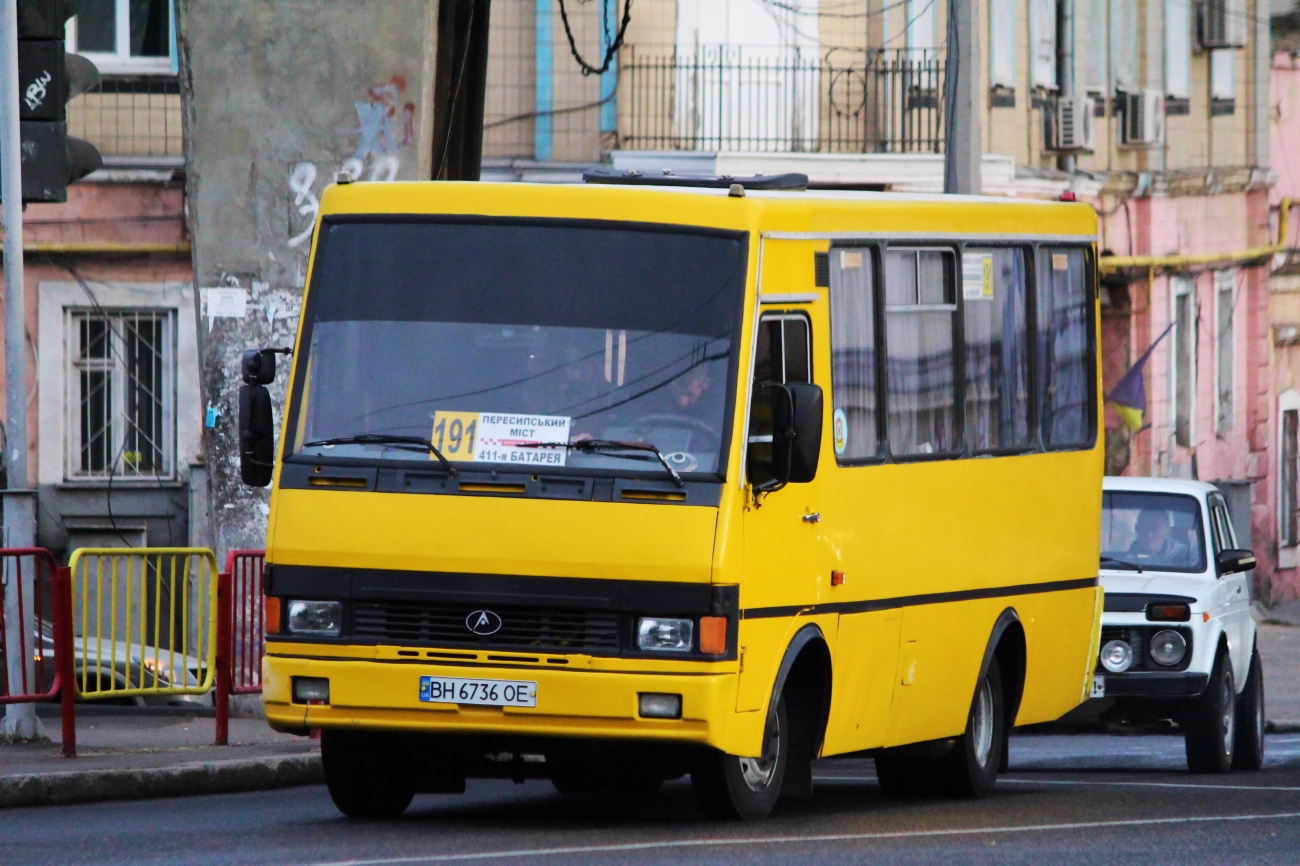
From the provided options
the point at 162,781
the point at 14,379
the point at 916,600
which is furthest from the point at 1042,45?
the point at 162,781

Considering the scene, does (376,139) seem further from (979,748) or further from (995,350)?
(979,748)

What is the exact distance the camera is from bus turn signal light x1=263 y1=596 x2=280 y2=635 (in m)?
9.86

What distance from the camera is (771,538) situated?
991 cm

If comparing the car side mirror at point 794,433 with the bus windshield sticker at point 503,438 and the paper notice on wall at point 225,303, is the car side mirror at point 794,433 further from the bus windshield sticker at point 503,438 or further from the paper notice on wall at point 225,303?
the paper notice on wall at point 225,303

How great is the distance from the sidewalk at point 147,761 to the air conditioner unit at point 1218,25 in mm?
22802

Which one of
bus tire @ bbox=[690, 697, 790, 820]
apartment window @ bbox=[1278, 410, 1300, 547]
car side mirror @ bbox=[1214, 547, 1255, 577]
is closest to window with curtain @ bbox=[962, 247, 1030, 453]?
bus tire @ bbox=[690, 697, 790, 820]

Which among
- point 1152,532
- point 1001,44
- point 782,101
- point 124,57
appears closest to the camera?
point 1152,532

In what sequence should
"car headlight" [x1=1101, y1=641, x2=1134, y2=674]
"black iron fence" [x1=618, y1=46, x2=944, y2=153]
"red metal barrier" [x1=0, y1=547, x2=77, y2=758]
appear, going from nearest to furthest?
"red metal barrier" [x1=0, y1=547, x2=77, y2=758] < "car headlight" [x1=1101, y1=641, x2=1134, y2=674] < "black iron fence" [x1=618, y1=46, x2=944, y2=153]

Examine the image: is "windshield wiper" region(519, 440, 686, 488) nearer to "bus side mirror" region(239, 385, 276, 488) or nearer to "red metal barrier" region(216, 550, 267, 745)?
"bus side mirror" region(239, 385, 276, 488)

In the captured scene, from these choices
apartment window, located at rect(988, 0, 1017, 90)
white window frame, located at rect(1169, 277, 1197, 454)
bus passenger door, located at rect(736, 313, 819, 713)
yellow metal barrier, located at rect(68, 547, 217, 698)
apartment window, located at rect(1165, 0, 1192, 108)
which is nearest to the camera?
bus passenger door, located at rect(736, 313, 819, 713)

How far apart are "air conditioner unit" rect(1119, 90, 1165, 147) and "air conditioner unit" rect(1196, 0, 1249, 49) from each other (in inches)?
103

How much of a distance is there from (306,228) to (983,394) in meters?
4.95

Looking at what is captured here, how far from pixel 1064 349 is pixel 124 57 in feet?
47.2

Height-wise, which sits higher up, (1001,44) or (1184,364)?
(1001,44)
